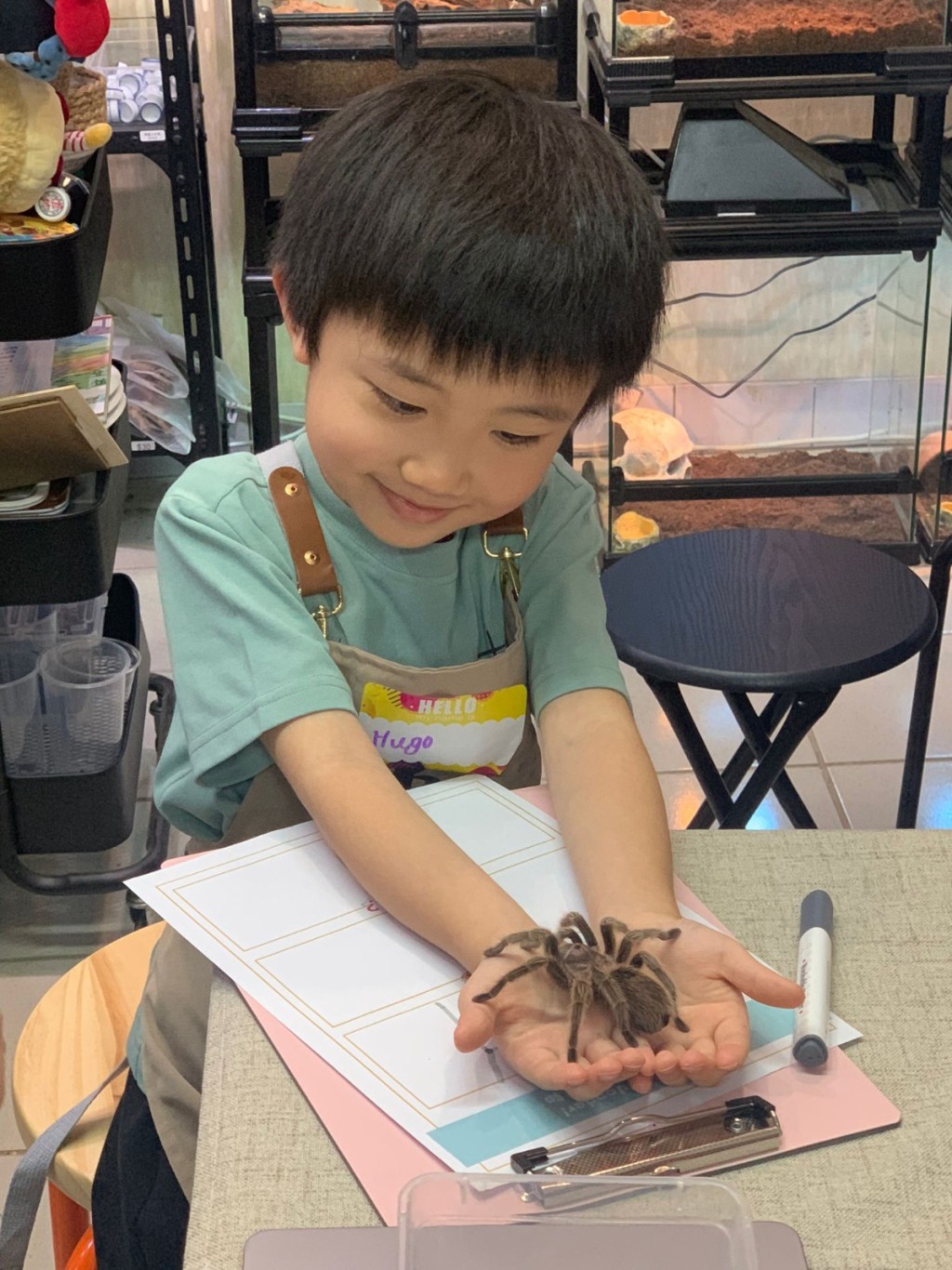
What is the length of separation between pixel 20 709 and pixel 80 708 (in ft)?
0.23

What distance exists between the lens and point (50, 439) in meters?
1.60

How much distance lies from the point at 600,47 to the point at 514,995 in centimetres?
213

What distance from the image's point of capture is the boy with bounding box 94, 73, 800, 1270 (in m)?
0.81

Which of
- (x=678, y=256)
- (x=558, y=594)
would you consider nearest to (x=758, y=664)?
(x=558, y=594)

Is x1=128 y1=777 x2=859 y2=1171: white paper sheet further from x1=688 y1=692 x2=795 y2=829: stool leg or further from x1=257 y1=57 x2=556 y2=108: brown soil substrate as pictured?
x1=257 y1=57 x2=556 y2=108: brown soil substrate

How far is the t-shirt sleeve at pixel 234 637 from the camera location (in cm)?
90

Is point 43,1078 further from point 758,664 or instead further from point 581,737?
point 758,664

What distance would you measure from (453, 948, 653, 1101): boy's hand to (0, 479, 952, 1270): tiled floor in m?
1.11

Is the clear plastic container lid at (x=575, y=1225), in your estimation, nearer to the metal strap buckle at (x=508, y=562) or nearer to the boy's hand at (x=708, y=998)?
the boy's hand at (x=708, y=998)

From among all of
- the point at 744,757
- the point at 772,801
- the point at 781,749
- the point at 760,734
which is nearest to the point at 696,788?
the point at 772,801

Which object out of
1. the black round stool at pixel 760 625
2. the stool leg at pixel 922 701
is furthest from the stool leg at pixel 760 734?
the stool leg at pixel 922 701

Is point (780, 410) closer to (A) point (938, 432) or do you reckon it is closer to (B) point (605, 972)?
(A) point (938, 432)

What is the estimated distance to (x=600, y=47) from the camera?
253cm

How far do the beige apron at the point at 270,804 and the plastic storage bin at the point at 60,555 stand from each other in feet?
2.45
